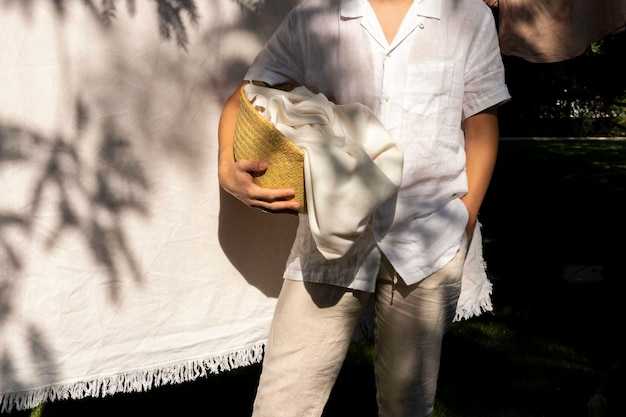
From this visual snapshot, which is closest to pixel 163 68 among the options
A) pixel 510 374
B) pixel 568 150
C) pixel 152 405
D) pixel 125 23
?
pixel 125 23

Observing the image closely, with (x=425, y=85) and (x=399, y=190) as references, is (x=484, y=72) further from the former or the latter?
(x=399, y=190)

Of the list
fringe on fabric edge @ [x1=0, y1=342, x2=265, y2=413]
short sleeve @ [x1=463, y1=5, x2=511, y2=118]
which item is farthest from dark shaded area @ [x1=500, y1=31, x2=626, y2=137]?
fringe on fabric edge @ [x1=0, y1=342, x2=265, y2=413]

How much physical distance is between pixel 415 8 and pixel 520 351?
294 centimetres

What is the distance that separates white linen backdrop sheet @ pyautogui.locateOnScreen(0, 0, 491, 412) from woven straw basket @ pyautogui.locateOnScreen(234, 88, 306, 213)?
18.8 inches

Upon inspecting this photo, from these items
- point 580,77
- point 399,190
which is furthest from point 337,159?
point 580,77

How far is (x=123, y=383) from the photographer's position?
2.37 m

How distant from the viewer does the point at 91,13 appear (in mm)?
2100

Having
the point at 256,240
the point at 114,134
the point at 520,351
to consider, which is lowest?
the point at 520,351

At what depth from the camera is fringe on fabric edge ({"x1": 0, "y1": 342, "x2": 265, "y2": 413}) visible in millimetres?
2227

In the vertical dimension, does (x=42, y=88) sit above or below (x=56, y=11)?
below

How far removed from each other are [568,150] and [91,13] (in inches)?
575

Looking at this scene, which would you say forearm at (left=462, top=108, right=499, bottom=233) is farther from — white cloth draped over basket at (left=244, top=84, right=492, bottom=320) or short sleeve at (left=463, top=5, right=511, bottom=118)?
white cloth draped over basket at (left=244, top=84, right=492, bottom=320)

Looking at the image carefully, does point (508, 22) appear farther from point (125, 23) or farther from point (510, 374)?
point (510, 374)

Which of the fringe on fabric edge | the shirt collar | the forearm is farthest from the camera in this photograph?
the fringe on fabric edge
